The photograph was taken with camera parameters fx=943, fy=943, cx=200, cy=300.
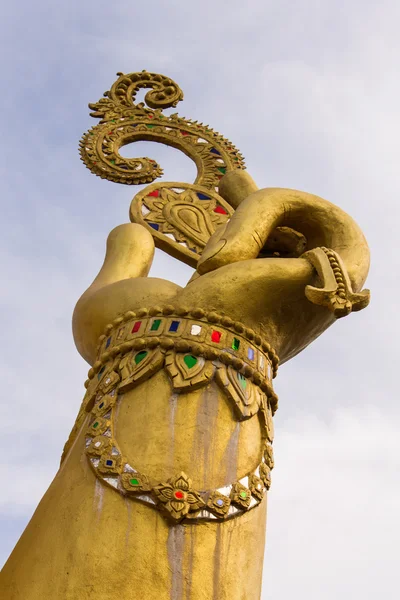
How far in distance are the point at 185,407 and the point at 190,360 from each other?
10.9 inches

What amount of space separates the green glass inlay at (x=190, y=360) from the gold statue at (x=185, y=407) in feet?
0.05

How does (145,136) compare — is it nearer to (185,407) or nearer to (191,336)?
(191,336)

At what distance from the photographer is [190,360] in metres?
4.80

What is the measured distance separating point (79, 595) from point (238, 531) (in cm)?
81

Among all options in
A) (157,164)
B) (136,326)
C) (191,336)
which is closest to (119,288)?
(136,326)

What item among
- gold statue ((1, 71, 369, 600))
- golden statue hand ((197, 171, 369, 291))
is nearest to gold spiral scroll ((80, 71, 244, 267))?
gold statue ((1, 71, 369, 600))

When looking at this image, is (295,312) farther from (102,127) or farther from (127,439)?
(102,127)

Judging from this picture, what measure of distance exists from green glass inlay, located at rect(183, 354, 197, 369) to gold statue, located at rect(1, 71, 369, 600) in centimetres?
2

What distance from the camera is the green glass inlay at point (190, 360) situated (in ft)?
15.6

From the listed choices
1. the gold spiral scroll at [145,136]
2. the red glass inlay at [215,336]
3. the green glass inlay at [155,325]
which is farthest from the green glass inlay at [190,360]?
the gold spiral scroll at [145,136]

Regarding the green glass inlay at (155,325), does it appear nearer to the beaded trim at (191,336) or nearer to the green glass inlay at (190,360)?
the beaded trim at (191,336)

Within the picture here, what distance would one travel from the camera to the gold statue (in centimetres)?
413

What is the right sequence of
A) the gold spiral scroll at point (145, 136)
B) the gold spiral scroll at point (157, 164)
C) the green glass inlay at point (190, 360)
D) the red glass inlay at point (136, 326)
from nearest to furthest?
the green glass inlay at point (190, 360)
the red glass inlay at point (136, 326)
the gold spiral scroll at point (157, 164)
the gold spiral scroll at point (145, 136)

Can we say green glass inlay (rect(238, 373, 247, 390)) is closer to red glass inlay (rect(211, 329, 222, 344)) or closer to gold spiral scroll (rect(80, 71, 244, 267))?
red glass inlay (rect(211, 329, 222, 344))
